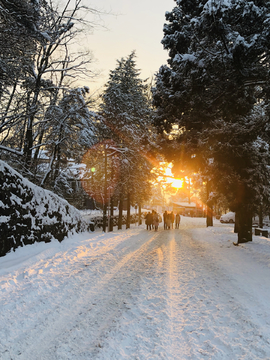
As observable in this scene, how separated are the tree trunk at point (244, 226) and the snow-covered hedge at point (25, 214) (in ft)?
28.7

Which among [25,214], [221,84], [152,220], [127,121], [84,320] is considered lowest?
[84,320]

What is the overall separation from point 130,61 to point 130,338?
23.8 metres

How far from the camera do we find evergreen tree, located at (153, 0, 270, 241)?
605 cm

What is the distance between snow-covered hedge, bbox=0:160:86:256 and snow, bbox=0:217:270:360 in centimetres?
55

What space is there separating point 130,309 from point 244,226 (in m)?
9.52

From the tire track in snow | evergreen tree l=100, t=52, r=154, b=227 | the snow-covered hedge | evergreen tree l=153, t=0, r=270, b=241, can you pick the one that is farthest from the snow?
evergreen tree l=100, t=52, r=154, b=227

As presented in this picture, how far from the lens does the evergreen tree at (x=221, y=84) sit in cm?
605

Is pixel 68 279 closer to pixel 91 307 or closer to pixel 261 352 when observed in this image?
pixel 91 307

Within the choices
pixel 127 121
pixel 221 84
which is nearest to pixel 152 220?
pixel 127 121

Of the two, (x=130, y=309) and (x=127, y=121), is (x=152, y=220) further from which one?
(x=130, y=309)

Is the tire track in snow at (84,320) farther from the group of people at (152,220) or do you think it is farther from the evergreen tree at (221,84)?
the group of people at (152,220)

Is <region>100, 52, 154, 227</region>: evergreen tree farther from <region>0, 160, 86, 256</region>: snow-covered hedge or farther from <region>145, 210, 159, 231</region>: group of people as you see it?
<region>0, 160, 86, 256</region>: snow-covered hedge

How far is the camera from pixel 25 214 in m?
7.48

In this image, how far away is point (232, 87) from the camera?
758cm
